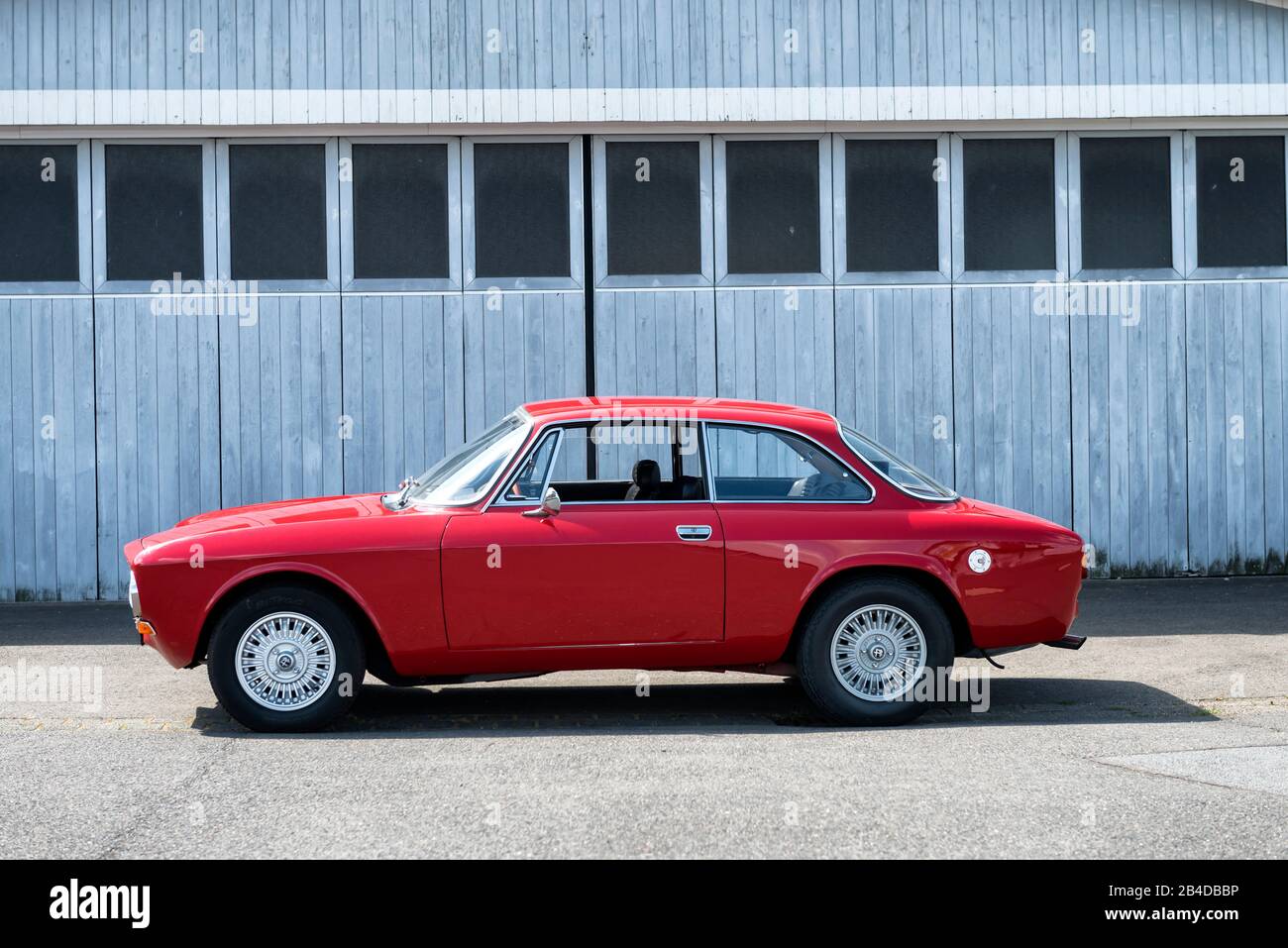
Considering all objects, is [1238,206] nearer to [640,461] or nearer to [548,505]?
[640,461]

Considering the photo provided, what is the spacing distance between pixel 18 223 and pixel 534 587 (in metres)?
7.52

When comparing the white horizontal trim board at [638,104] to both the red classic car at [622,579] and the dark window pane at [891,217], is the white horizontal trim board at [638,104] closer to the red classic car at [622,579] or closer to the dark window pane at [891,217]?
the dark window pane at [891,217]

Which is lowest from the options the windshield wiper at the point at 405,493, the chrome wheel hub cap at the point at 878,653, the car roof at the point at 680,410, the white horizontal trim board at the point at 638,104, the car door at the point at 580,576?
the chrome wheel hub cap at the point at 878,653

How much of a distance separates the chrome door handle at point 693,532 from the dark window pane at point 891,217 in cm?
610

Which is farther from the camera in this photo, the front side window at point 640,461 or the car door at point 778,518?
the front side window at point 640,461

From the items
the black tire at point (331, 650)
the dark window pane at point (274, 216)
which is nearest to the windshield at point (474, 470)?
the black tire at point (331, 650)

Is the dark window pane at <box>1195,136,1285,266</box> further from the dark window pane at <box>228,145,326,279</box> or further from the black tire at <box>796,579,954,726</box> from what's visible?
the dark window pane at <box>228,145,326,279</box>

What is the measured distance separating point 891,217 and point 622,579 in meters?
6.66

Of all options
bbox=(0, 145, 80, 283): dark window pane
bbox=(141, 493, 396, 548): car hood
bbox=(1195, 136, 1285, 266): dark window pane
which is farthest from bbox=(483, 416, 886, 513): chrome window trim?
bbox=(1195, 136, 1285, 266): dark window pane

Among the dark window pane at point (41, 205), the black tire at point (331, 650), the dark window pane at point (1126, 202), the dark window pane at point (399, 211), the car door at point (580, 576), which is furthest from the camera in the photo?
the dark window pane at point (1126, 202)

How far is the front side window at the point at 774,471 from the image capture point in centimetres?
768

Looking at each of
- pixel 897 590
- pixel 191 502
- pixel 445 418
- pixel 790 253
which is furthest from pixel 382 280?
pixel 897 590

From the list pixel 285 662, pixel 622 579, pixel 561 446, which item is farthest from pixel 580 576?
pixel 285 662

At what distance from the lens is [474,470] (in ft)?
25.3
